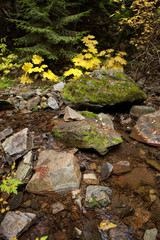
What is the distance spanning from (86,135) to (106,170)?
89cm

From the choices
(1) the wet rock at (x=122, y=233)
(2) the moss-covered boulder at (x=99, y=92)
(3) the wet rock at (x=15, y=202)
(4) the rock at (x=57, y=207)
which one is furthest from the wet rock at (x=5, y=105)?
(1) the wet rock at (x=122, y=233)

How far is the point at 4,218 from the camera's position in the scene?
1971 mm

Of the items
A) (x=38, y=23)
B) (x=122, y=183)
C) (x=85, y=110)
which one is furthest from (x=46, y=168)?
(x=38, y=23)

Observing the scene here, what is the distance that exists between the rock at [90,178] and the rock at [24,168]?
1.02 metres

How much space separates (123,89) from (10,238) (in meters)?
4.43

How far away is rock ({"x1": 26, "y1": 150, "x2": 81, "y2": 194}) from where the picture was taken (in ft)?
7.84

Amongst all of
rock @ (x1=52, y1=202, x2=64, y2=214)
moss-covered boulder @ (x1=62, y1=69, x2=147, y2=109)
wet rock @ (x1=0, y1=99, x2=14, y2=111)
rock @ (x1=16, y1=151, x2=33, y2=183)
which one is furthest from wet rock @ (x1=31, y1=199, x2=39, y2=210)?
wet rock @ (x1=0, y1=99, x2=14, y2=111)

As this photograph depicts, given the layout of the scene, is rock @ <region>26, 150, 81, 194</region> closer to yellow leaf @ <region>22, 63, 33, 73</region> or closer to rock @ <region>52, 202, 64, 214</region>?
rock @ <region>52, 202, 64, 214</region>

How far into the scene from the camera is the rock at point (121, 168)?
288 cm

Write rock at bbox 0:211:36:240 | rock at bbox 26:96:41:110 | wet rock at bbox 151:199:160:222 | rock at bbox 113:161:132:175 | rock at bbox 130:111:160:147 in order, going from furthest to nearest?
rock at bbox 26:96:41:110 < rock at bbox 130:111:160:147 < rock at bbox 113:161:132:175 < wet rock at bbox 151:199:160:222 < rock at bbox 0:211:36:240

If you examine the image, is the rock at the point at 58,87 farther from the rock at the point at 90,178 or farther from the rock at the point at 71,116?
the rock at the point at 90,178

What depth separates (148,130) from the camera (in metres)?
3.83

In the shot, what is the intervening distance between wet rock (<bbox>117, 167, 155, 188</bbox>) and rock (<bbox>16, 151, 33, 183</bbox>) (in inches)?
66.8

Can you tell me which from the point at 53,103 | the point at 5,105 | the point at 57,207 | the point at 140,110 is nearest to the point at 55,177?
the point at 57,207
